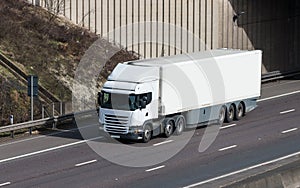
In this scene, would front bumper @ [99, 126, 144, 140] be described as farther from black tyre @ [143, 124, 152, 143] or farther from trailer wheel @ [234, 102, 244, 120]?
trailer wheel @ [234, 102, 244, 120]

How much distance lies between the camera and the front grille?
118ft

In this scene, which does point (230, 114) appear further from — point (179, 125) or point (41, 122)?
point (41, 122)

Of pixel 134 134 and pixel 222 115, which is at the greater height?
pixel 222 115

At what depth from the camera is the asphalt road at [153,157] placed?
30078 mm

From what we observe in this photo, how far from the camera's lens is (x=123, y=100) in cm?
3619

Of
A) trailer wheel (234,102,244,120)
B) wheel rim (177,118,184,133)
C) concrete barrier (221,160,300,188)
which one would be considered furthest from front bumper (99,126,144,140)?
concrete barrier (221,160,300,188)

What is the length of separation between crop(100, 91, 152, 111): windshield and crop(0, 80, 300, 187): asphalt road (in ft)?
4.89

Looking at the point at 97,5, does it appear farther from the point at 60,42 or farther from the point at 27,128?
the point at 27,128

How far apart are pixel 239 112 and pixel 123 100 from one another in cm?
758

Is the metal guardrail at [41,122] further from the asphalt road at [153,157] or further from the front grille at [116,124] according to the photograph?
the front grille at [116,124]

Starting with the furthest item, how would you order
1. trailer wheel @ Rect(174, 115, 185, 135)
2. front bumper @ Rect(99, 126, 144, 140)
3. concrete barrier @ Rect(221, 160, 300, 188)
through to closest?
1. trailer wheel @ Rect(174, 115, 185, 135)
2. front bumper @ Rect(99, 126, 144, 140)
3. concrete barrier @ Rect(221, 160, 300, 188)

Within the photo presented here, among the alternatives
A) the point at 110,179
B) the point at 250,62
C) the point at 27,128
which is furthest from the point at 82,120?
the point at 110,179

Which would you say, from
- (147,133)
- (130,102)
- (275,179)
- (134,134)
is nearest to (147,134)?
(147,133)

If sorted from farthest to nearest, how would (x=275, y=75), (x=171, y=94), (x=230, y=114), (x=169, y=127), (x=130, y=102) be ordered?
1. (x=275, y=75)
2. (x=230, y=114)
3. (x=169, y=127)
4. (x=171, y=94)
5. (x=130, y=102)
